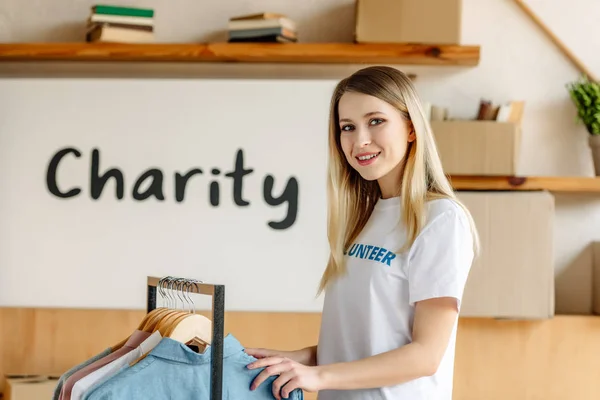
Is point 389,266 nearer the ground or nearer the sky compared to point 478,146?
nearer the ground

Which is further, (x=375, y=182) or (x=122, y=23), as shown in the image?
(x=122, y=23)

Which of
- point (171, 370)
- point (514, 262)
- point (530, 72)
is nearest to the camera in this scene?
point (171, 370)

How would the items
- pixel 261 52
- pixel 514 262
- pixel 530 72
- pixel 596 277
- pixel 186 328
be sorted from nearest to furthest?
pixel 186 328 → pixel 514 262 → pixel 261 52 → pixel 596 277 → pixel 530 72

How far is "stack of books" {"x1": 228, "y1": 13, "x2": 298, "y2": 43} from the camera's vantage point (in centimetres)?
323

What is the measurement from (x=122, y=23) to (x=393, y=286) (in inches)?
82.9

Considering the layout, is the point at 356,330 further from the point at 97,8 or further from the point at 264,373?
the point at 97,8

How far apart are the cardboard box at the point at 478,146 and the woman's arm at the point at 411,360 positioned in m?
1.64

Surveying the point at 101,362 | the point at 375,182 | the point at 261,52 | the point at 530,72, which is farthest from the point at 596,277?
the point at 101,362

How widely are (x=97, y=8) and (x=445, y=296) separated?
2.27 meters

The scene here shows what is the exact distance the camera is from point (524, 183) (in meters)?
3.19

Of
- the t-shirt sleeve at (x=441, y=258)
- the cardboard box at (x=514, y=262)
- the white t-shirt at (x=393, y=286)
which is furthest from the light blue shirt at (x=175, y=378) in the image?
the cardboard box at (x=514, y=262)

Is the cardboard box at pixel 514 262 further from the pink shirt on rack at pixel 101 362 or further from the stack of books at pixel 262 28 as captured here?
the pink shirt on rack at pixel 101 362

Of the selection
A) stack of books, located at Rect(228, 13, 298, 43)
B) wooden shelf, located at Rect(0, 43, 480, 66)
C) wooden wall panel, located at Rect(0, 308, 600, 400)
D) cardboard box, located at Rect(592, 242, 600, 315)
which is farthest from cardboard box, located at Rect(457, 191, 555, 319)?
stack of books, located at Rect(228, 13, 298, 43)

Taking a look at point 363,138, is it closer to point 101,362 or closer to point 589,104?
point 101,362
